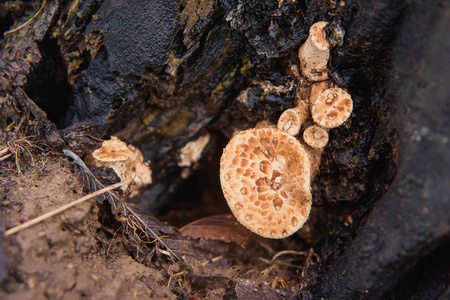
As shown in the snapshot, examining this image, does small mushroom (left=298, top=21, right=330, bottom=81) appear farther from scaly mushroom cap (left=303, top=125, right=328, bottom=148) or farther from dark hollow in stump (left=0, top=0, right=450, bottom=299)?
scaly mushroom cap (left=303, top=125, right=328, bottom=148)

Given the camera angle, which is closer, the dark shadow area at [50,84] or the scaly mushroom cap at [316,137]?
the scaly mushroom cap at [316,137]

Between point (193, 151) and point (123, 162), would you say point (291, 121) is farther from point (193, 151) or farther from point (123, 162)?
point (123, 162)

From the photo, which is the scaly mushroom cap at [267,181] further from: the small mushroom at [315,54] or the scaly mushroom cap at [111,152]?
the scaly mushroom cap at [111,152]

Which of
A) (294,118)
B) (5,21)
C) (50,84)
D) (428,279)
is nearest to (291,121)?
(294,118)

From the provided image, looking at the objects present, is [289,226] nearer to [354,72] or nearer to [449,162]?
[449,162]

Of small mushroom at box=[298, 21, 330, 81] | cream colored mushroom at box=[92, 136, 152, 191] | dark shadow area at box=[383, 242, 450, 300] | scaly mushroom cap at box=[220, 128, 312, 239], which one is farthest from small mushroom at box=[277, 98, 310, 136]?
cream colored mushroom at box=[92, 136, 152, 191]

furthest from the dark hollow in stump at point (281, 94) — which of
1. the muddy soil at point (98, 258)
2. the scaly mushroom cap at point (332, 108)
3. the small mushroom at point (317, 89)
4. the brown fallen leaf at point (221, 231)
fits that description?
the brown fallen leaf at point (221, 231)

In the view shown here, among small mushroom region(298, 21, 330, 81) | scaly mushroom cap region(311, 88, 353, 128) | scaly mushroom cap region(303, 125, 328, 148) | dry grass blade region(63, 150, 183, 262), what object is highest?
small mushroom region(298, 21, 330, 81)
